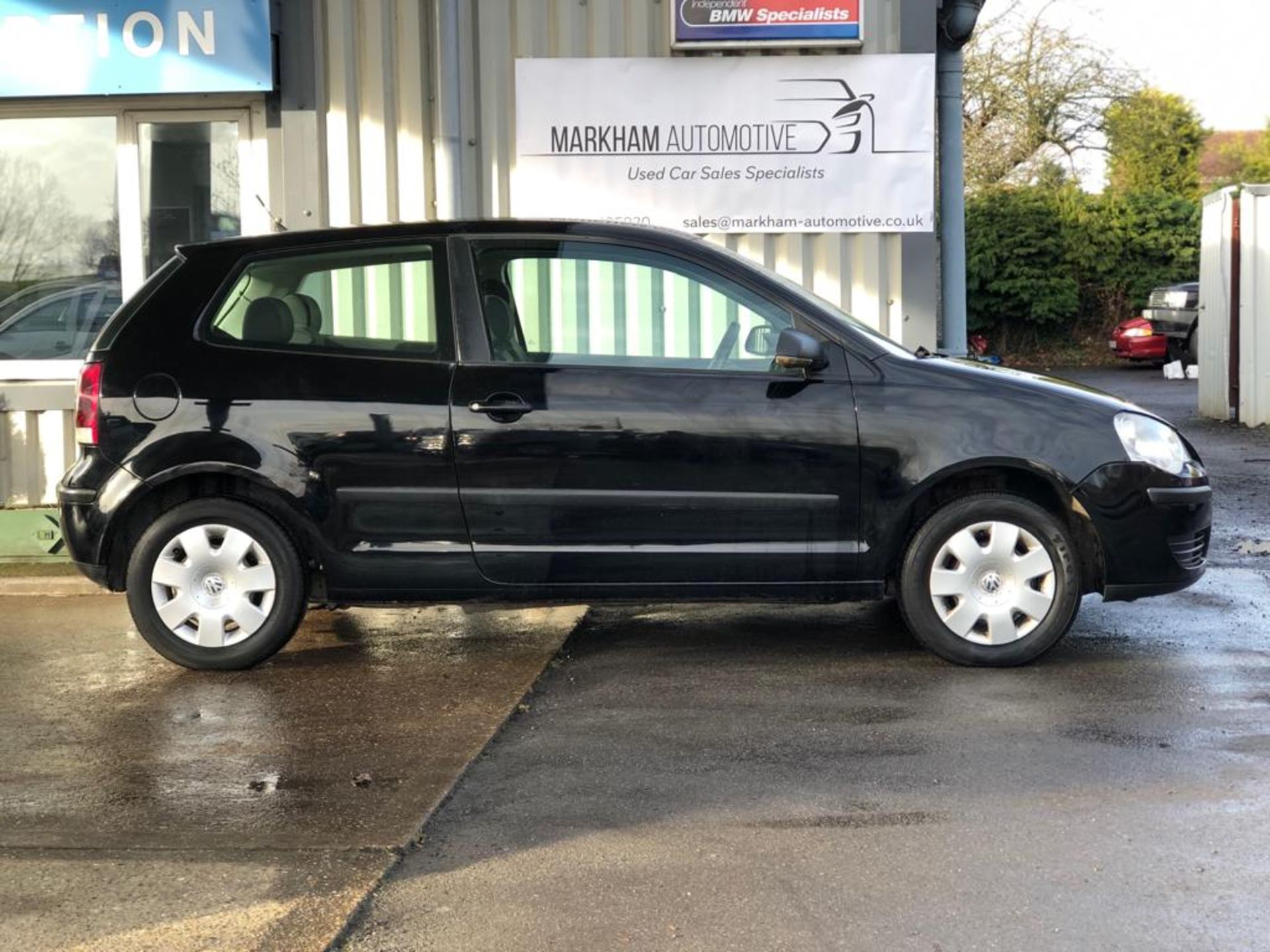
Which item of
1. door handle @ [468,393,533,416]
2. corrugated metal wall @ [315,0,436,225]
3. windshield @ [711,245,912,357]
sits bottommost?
door handle @ [468,393,533,416]

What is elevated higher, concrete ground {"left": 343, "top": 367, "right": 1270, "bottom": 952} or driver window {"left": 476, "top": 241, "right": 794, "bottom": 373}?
driver window {"left": 476, "top": 241, "right": 794, "bottom": 373}

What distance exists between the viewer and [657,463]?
19.9 ft

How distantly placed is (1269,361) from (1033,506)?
9.51 meters

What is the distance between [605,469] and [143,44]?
4.73 metres

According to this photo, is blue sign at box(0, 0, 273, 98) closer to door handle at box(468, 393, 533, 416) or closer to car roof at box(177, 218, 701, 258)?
car roof at box(177, 218, 701, 258)

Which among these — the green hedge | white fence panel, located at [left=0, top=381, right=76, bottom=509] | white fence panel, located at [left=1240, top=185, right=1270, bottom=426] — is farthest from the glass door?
the green hedge

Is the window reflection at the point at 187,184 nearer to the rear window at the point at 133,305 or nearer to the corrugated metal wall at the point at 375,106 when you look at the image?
the corrugated metal wall at the point at 375,106

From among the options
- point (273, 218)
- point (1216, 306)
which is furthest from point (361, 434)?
point (1216, 306)

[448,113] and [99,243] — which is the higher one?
[448,113]

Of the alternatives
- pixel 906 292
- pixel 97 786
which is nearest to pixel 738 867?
pixel 97 786

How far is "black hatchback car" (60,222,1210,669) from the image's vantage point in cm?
605

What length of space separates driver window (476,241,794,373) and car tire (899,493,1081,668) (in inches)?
38.5

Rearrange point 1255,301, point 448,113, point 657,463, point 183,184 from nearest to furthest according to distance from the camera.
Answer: point 657,463 < point 448,113 < point 183,184 < point 1255,301

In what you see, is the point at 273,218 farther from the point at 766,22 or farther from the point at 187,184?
the point at 766,22
